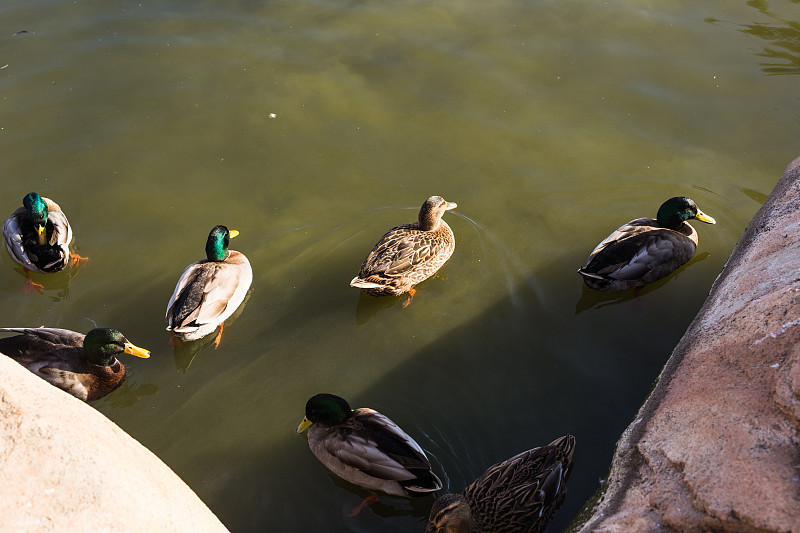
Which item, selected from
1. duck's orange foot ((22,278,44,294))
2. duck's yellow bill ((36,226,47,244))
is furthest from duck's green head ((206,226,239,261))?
duck's orange foot ((22,278,44,294))

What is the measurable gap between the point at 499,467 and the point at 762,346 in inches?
67.9

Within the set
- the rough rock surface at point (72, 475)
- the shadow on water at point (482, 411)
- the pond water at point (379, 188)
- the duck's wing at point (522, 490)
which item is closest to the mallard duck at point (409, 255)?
the pond water at point (379, 188)

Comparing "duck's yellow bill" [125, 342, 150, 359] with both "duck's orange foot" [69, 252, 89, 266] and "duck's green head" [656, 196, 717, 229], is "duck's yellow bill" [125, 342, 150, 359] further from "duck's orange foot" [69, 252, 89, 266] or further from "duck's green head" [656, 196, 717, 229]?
"duck's green head" [656, 196, 717, 229]

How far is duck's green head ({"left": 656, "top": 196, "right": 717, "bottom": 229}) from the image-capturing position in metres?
6.12

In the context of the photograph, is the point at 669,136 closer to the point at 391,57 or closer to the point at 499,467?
the point at 391,57

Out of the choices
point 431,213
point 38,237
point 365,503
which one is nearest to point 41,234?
point 38,237

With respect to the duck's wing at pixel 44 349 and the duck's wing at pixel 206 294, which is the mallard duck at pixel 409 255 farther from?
the duck's wing at pixel 44 349

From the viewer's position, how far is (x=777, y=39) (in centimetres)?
836

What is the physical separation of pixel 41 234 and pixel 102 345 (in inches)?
56.0

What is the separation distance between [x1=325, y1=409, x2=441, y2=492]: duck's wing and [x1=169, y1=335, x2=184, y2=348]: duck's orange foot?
66.6 inches

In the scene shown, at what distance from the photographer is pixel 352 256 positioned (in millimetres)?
6309

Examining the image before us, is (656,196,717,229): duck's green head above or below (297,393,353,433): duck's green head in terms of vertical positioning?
above

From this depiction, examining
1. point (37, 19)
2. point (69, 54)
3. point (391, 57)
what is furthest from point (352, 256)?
point (37, 19)

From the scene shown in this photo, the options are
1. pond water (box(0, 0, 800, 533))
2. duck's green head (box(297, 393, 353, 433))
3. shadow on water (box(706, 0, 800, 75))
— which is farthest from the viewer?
shadow on water (box(706, 0, 800, 75))
